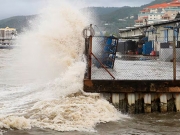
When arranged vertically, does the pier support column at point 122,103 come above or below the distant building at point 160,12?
below

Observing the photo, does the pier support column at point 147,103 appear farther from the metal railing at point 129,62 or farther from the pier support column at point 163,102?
the metal railing at point 129,62

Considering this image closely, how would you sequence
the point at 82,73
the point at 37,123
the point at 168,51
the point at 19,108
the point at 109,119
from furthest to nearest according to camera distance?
the point at 168,51 < the point at 82,73 < the point at 19,108 < the point at 109,119 < the point at 37,123

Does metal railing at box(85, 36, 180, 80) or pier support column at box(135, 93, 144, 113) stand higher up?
metal railing at box(85, 36, 180, 80)

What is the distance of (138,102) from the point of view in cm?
1172

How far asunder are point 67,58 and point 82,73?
740 cm

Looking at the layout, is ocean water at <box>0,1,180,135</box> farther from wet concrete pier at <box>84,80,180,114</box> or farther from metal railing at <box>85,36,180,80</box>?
metal railing at <box>85,36,180,80</box>

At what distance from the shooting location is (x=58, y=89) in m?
13.8

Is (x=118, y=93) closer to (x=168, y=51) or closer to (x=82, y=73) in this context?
(x=82, y=73)

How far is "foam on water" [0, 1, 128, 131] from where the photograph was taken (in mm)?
9680

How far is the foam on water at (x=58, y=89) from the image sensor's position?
31.8 feet

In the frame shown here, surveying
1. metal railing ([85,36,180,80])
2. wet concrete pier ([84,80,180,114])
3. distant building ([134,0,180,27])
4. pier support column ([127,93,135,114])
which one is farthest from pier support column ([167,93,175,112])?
distant building ([134,0,180,27])

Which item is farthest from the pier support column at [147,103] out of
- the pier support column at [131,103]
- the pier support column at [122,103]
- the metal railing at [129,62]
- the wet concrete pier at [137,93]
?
the metal railing at [129,62]

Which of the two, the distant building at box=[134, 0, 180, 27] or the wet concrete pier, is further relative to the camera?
the distant building at box=[134, 0, 180, 27]

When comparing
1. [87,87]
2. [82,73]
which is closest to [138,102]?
[87,87]
